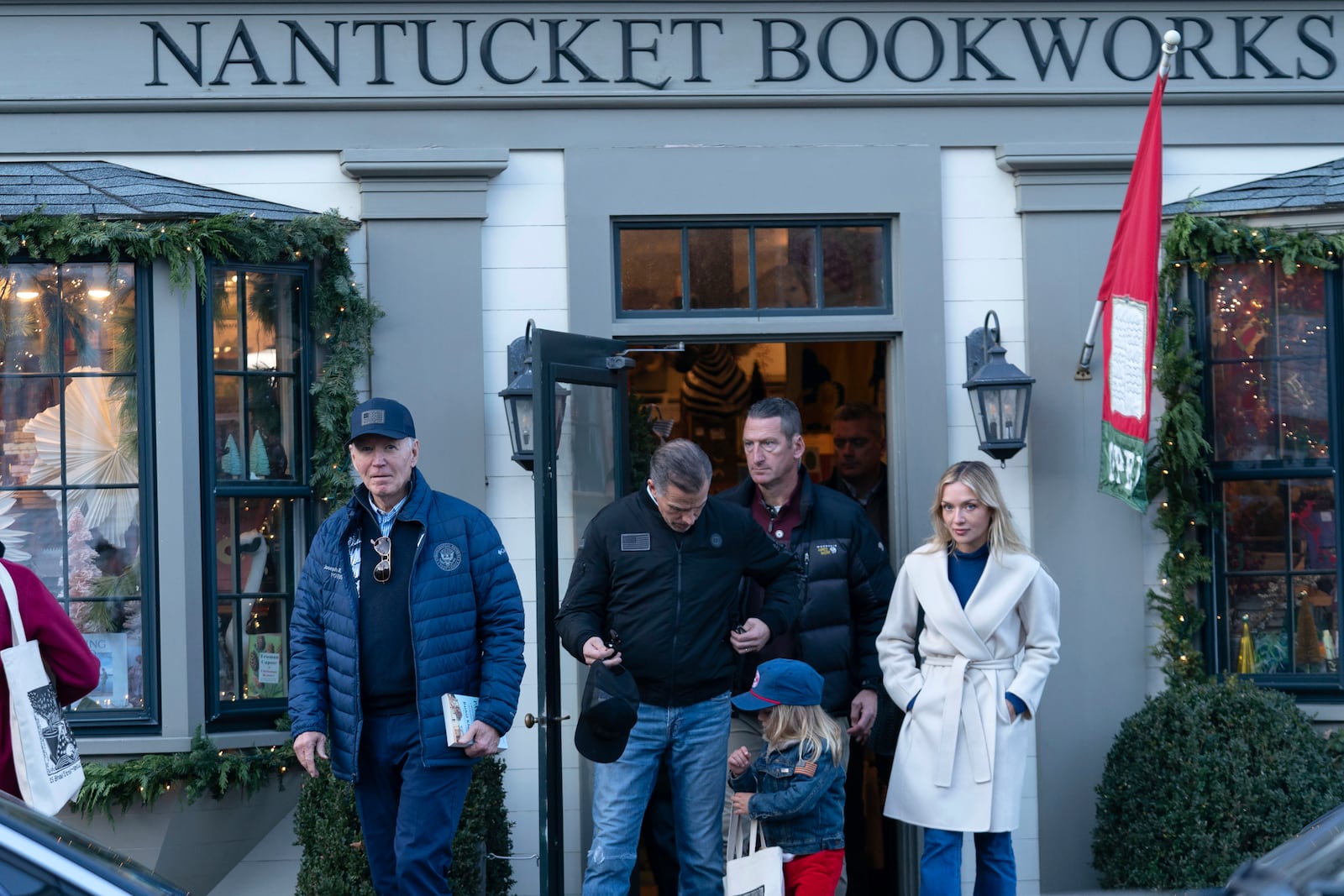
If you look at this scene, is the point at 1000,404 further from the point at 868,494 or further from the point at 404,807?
the point at 404,807

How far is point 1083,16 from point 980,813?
3.60 metres

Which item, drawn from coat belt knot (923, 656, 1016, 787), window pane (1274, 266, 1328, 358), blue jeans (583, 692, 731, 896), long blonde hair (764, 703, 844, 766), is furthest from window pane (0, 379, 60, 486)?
window pane (1274, 266, 1328, 358)

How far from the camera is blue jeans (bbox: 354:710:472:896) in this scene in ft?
16.4

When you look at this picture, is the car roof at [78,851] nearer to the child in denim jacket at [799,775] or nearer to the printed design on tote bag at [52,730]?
the printed design on tote bag at [52,730]

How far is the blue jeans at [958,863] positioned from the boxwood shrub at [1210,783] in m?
0.68

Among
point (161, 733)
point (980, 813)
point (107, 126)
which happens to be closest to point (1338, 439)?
point (980, 813)

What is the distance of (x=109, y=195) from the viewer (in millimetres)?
6227

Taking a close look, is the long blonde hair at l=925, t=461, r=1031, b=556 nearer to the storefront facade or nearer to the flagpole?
the storefront facade

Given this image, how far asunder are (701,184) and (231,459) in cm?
234

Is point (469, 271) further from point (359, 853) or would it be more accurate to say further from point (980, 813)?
point (980, 813)

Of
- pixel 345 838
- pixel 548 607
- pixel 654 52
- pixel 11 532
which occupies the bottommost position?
pixel 345 838

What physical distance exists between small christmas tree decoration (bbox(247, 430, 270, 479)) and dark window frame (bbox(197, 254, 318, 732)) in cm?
3

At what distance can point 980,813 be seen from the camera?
5.66 meters

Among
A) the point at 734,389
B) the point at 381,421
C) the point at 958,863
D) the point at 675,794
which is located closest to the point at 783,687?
the point at 675,794
